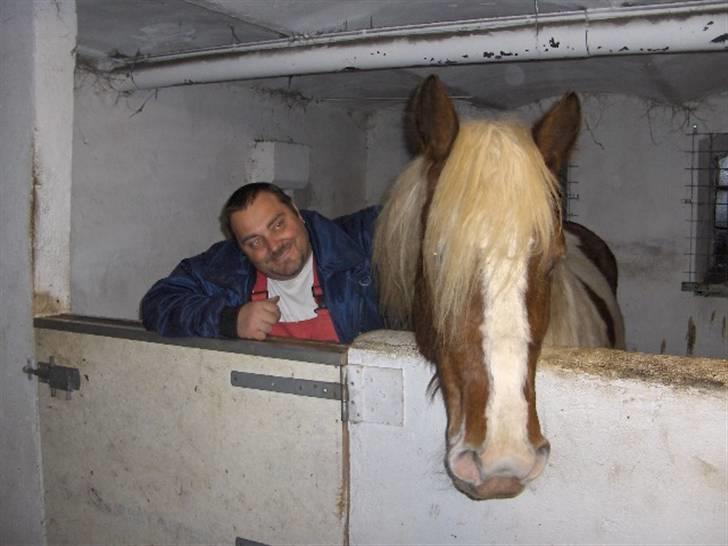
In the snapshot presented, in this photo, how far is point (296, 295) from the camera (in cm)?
253

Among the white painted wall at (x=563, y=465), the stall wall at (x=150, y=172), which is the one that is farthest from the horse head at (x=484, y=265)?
the stall wall at (x=150, y=172)

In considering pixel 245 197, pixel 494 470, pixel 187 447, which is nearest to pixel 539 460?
pixel 494 470

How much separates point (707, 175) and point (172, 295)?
13.2 feet

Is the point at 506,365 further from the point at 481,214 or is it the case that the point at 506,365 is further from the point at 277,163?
the point at 277,163

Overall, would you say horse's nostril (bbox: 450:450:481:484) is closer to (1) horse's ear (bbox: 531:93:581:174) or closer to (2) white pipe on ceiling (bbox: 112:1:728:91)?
(1) horse's ear (bbox: 531:93:581:174)

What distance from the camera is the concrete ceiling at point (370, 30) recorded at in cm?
238

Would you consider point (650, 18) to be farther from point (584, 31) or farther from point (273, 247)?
point (273, 247)

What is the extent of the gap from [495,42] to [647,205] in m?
3.06

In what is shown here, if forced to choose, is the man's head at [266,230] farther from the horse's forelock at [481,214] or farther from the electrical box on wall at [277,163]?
the electrical box on wall at [277,163]

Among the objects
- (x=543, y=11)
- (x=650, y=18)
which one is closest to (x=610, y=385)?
(x=650, y=18)

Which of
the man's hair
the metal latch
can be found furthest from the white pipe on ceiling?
the metal latch

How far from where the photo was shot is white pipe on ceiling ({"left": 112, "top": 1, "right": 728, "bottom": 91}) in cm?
200

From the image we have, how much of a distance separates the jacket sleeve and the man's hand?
84 mm

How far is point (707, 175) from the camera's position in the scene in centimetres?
458
